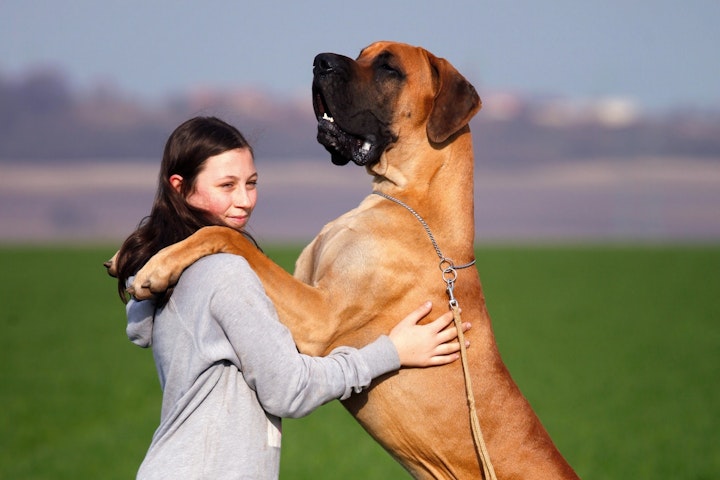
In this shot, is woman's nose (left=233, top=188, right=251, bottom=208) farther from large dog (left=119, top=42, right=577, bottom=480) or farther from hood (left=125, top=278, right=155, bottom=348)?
hood (left=125, top=278, right=155, bottom=348)

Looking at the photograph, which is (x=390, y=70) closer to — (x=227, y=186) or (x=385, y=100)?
(x=385, y=100)

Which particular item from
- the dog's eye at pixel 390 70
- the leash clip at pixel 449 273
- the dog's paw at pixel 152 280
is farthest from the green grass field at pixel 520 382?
the dog's paw at pixel 152 280

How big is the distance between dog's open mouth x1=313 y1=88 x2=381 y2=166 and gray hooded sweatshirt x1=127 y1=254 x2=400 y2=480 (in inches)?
38.5

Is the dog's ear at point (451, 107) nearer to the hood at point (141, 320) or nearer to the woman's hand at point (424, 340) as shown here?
the woman's hand at point (424, 340)

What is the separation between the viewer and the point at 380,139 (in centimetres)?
412

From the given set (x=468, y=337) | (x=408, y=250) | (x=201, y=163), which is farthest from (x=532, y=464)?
(x=201, y=163)

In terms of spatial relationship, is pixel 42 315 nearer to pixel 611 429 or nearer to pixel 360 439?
pixel 360 439

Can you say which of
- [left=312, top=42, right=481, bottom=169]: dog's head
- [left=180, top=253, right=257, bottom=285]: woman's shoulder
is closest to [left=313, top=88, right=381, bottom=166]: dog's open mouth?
[left=312, top=42, right=481, bottom=169]: dog's head

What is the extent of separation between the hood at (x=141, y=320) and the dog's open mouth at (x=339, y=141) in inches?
42.8

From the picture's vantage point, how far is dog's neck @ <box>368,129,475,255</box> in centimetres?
405

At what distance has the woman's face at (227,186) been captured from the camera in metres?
3.44

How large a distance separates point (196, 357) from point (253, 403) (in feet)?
0.86

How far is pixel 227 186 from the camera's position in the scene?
11.5ft

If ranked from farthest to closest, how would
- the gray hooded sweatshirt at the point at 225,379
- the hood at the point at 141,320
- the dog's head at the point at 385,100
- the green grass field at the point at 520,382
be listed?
the green grass field at the point at 520,382, the dog's head at the point at 385,100, the hood at the point at 141,320, the gray hooded sweatshirt at the point at 225,379
